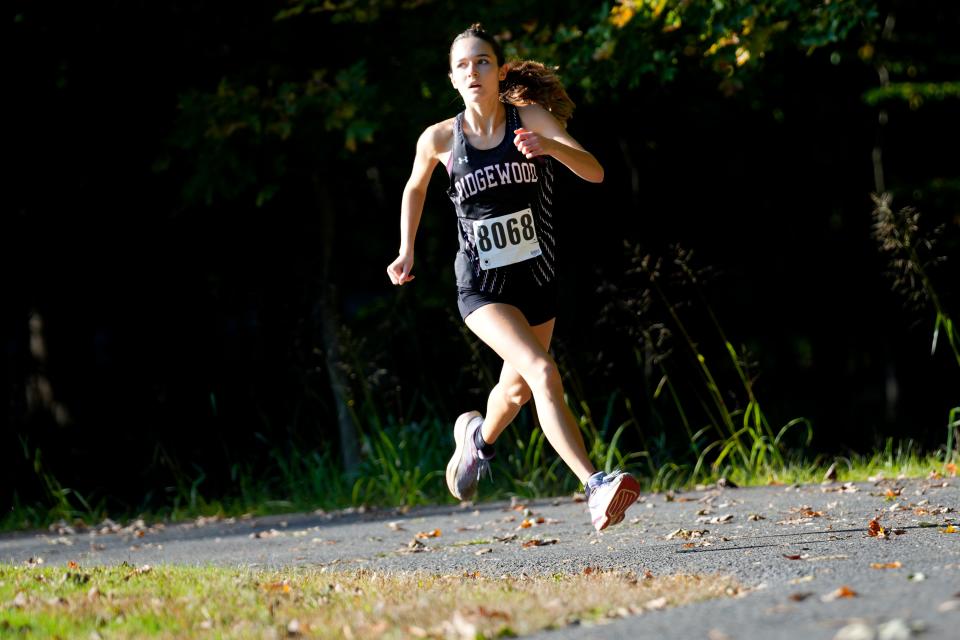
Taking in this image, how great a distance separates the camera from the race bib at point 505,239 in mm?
5398

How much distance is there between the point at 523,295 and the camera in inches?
217

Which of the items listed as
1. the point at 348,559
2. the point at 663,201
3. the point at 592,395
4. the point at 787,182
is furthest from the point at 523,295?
the point at 787,182

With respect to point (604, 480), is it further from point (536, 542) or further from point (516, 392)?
point (536, 542)

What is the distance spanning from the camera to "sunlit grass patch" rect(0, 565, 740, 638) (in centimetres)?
372

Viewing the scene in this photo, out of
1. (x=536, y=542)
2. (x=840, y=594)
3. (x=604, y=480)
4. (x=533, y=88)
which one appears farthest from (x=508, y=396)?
(x=840, y=594)

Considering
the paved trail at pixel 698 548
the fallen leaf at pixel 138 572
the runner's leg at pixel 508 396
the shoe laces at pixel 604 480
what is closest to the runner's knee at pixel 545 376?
the runner's leg at pixel 508 396

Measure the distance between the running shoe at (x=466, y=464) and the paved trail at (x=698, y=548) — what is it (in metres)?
0.28

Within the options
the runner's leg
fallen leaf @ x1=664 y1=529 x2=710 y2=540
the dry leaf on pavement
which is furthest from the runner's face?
the dry leaf on pavement

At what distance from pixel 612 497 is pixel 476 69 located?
73.5 inches

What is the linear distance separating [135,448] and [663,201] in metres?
5.37

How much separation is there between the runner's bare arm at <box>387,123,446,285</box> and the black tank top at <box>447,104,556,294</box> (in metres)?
0.13

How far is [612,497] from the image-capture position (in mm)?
4926

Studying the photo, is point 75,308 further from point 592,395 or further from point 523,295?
point 523,295

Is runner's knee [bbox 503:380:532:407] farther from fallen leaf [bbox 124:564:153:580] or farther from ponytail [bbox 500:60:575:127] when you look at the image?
fallen leaf [bbox 124:564:153:580]
